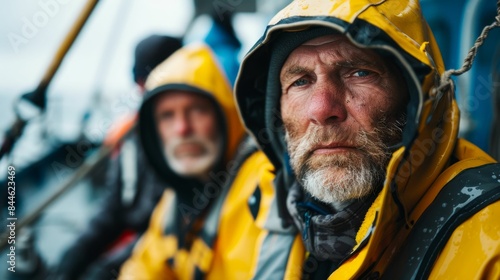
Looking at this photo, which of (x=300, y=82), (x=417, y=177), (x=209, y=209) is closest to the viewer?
(x=417, y=177)

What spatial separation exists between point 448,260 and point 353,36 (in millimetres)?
433

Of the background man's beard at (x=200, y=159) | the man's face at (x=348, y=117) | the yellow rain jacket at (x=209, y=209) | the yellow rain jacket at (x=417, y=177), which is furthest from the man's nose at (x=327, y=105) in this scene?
the background man's beard at (x=200, y=159)

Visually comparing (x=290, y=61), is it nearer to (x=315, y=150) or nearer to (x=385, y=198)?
(x=315, y=150)

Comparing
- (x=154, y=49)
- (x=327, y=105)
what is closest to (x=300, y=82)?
(x=327, y=105)

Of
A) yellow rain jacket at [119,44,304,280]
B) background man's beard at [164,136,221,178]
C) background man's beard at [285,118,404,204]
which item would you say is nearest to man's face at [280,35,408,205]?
background man's beard at [285,118,404,204]

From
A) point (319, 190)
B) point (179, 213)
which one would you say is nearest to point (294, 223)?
point (319, 190)

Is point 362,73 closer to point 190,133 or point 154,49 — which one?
point 190,133

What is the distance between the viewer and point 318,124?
1082mm

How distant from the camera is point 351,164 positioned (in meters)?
1.08

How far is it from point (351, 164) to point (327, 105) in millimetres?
130

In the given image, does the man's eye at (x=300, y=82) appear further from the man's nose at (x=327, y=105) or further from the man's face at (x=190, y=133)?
the man's face at (x=190, y=133)

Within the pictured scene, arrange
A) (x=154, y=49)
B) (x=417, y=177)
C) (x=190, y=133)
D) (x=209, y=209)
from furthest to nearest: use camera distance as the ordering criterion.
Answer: (x=154, y=49) < (x=190, y=133) < (x=209, y=209) < (x=417, y=177)

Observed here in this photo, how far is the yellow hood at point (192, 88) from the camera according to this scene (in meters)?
1.99

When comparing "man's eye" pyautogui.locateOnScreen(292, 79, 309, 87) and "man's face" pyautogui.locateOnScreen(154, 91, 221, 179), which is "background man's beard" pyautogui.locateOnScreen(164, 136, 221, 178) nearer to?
"man's face" pyautogui.locateOnScreen(154, 91, 221, 179)
